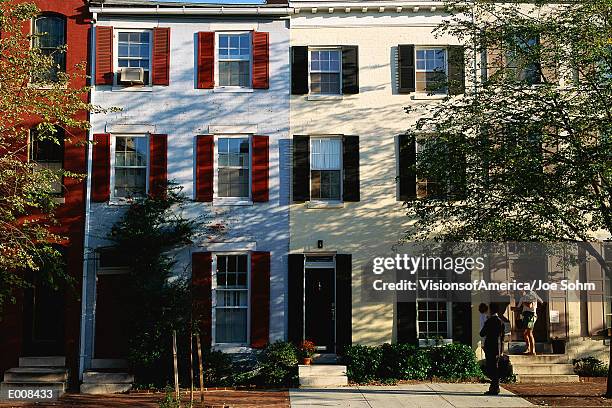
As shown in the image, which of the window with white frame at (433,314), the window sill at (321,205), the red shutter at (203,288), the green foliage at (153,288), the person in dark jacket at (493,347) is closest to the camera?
the person in dark jacket at (493,347)

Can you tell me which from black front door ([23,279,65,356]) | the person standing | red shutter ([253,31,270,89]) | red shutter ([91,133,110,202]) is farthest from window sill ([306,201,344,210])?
black front door ([23,279,65,356])

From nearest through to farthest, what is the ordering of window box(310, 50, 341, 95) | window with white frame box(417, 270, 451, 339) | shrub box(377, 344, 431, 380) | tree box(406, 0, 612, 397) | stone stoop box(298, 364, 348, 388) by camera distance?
tree box(406, 0, 612, 397)
stone stoop box(298, 364, 348, 388)
shrub box(377, 344, 431, 380)
window with white frame box(417, 270, 451, 339)
window box(310, 50, 341, 95)

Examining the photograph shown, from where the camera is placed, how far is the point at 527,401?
47.4 feet

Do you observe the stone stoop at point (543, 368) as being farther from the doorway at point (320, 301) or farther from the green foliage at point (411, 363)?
the doorway at point (320, 301)

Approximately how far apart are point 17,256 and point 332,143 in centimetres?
873

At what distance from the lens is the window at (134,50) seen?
18.7 meters

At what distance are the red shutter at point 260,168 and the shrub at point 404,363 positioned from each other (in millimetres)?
5085

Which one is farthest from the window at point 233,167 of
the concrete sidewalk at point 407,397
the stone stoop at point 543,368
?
the stone stoop at point 543,368

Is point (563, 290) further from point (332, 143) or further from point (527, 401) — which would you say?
point (332, 143)

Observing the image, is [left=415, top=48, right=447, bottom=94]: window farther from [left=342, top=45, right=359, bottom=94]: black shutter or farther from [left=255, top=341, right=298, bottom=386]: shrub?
[left=255, top=341, right=298, bottom=386]: shrub

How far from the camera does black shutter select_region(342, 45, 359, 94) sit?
61.0ft

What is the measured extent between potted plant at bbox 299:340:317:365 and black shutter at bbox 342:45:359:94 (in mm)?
6705

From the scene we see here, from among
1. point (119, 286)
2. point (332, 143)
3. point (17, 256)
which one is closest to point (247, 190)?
point (332, 143)

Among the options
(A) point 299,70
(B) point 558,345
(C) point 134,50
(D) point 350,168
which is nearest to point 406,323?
(B) point 558,345
